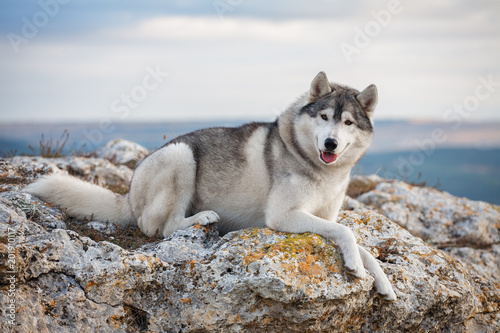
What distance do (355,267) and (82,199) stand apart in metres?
4.31

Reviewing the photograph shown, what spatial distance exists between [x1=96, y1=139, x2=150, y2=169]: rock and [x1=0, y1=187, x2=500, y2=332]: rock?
7358mm

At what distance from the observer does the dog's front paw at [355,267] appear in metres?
5.09

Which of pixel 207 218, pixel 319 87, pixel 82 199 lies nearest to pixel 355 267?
pixel 207 218

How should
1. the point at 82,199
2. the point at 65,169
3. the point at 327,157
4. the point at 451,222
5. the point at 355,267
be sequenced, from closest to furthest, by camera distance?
the point at 355,267 → the point at 327,157 → the point at 82,199 → the point at 65,169 → the point at 451,222

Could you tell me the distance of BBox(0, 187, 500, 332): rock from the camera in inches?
179

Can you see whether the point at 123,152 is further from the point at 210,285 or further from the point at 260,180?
the point at 210,285

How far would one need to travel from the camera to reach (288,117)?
6.36 m

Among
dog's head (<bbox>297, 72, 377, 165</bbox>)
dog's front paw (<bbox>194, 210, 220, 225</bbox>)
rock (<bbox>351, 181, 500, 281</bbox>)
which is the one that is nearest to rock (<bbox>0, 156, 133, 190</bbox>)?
dog's front paw (<bbox>194, 210, 220, 225</bbox>)

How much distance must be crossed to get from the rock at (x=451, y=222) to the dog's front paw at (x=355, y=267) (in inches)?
195

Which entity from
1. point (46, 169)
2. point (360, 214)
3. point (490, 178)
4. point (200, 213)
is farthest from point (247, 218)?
point (490, 178)

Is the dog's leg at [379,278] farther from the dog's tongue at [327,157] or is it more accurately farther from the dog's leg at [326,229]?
the dog's tongue at [327,157]

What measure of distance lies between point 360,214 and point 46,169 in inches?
248

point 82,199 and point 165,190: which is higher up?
point 165,190

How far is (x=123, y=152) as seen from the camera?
45.3ft
